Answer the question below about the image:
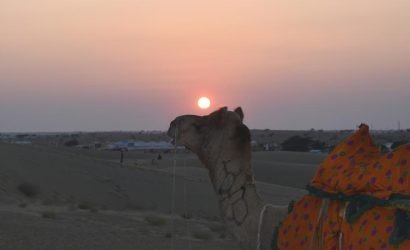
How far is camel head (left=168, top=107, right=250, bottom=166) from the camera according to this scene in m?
5.78

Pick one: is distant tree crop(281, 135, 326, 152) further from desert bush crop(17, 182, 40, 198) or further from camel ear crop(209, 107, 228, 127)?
camel ear crop(209, 107, 228, 127)

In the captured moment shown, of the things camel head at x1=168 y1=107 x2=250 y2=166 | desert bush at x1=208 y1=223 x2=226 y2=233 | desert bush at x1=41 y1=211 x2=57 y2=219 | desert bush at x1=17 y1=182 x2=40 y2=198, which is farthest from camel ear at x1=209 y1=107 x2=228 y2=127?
desert bush at x1=17 y1=182 x2=40 y2=198

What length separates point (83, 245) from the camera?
15203 millimetres

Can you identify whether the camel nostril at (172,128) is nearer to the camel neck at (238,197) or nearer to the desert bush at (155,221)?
the camel neck at (238,197)

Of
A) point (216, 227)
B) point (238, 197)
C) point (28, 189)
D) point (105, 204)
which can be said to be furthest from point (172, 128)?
point (105, 204)

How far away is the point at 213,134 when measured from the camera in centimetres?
598

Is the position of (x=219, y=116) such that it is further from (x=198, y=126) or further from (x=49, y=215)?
(x=49, y=215)

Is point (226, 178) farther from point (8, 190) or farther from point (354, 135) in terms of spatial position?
point (8, 190)

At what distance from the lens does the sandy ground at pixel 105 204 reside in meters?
Answer: 16.2

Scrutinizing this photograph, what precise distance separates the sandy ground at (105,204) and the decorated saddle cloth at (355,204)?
334cm

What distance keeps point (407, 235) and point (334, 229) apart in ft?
2.61


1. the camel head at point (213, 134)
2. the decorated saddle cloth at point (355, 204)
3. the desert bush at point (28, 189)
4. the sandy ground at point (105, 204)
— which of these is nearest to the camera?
the decorated saddle cloth at point (355, 204)

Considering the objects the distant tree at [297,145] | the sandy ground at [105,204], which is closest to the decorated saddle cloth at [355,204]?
the sandy ground at [105,204]

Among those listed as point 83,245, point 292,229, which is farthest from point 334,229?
point 83,245
